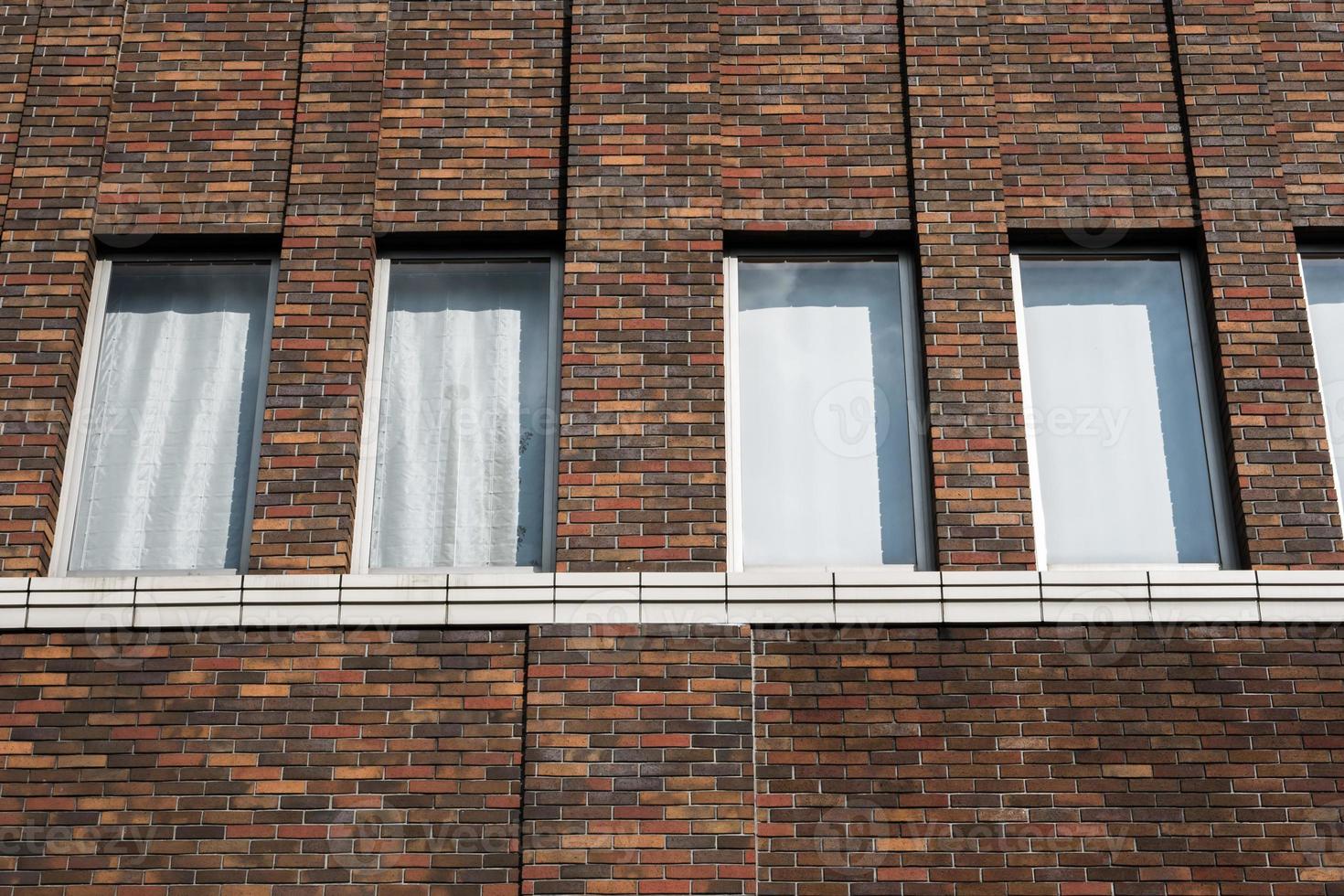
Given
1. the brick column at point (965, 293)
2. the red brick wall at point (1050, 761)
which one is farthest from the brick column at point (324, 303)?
the brick column at point (965, 293)

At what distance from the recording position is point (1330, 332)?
1029 centimetres

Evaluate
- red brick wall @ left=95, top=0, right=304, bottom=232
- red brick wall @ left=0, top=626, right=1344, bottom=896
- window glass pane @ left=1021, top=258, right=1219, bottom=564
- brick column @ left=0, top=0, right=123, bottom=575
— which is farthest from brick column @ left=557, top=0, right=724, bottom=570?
brick column @ left=0, top=0, right=123, bottom=575

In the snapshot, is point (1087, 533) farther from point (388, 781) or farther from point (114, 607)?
point (114, 607)

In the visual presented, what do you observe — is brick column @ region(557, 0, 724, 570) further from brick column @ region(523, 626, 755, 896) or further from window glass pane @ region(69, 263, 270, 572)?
window glass pane @ region(69, 263, 270, 572)

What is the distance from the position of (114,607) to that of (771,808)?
12.9 ft

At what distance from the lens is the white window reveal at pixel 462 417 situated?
9.83m

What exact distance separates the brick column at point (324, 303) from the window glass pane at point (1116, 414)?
4.23 meters

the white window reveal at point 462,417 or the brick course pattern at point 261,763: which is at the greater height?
the white window reveal at point 462,417

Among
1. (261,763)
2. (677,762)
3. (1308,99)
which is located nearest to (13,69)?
(261,763)

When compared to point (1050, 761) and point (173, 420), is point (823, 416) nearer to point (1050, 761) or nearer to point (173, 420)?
point (1050, 761)

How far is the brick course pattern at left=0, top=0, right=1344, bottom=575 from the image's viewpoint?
9.58 m

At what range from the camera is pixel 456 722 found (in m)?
8.98

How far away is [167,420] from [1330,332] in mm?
7414

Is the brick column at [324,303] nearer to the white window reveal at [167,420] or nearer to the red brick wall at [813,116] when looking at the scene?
the white window reveal at [167,420]
